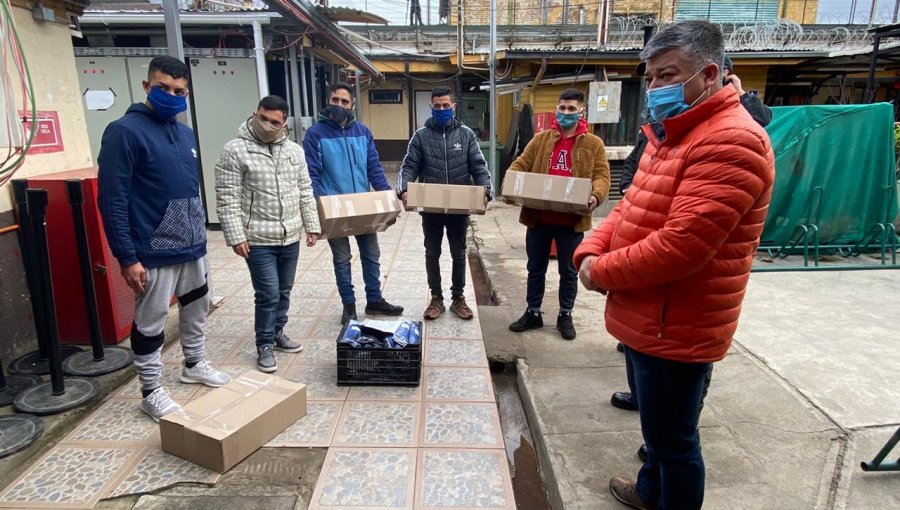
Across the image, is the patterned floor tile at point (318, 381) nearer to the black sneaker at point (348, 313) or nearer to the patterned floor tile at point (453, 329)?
the black sneaker at point (348, 313)

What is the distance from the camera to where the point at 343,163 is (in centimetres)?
391

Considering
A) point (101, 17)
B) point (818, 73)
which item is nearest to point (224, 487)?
point (101, 17)

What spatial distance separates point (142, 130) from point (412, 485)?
7.29 ft

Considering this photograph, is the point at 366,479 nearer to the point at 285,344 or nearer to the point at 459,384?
the point at 459,384

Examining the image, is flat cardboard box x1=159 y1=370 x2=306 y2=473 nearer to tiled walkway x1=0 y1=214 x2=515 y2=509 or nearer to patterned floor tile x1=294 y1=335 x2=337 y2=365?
tiled walkway x1=0 y1=214 x2=515 y2=509

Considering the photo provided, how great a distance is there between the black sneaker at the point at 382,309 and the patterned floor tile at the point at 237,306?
1.05 m

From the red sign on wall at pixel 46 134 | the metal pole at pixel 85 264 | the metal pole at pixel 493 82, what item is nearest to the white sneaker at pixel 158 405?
the metal pole at pixel 85 264

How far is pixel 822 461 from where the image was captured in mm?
2484

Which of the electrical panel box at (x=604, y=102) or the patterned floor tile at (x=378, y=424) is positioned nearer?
the patterned floor tile at (x=378, y=424)

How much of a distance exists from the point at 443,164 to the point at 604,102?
7.13m

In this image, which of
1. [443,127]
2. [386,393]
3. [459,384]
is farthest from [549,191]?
[386,393]

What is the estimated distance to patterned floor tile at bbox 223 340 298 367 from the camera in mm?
3551

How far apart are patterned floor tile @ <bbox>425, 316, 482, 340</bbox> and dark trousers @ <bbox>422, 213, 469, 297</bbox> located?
25cm

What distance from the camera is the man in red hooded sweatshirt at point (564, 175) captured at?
3850 millimetres
